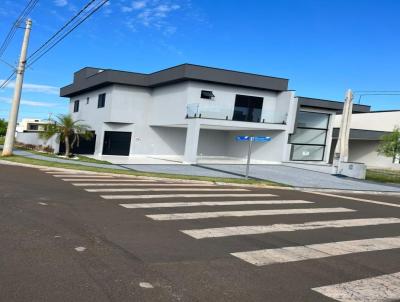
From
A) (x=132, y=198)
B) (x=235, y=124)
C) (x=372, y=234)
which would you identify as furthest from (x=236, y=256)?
(x=235, y=124)

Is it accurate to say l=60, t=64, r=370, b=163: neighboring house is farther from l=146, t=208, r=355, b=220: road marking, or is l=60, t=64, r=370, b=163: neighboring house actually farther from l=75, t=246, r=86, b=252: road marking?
l=75, t=246, r=86, b=252: road marking

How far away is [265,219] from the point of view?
9961 mm

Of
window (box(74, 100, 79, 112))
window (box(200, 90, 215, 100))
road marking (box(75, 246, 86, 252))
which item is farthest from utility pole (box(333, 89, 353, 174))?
window (box(74, 100, 79, 112))

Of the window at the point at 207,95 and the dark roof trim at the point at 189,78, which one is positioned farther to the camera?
the window at the point at 207,95

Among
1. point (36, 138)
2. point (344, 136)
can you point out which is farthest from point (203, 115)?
point (36, 138)

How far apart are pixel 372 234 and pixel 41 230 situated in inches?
255

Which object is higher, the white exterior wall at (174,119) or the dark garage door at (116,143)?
the white exterior wall at (174,119)

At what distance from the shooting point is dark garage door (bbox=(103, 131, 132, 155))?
3484 centimetres

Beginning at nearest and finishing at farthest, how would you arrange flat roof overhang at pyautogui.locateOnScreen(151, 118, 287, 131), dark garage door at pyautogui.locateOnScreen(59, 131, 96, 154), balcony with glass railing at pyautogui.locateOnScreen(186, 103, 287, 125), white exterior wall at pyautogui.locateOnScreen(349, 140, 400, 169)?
1. flat roof overhang at pyautogui.locateOnScreen(151, 118, 287, 131)
2. balcony with glass railing at pyautogui.locateOnScreen(186, 103, 287, 125)
3. dark garage door at pyautogui.locateOnScreen(59, 131, 96, 154)
4. white exterior wall at pyautogui.locateOnScreen(349, 140, 400, 169)

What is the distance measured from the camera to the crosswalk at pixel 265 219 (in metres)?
5.64

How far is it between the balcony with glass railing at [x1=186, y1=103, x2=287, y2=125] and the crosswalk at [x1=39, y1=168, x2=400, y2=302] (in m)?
14.6

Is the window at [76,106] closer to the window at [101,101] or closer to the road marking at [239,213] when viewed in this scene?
the window at [101,101]

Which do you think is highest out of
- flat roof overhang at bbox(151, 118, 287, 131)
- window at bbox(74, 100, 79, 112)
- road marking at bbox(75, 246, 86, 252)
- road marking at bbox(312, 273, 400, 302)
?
window at bbox(74, 100, 79, 112)

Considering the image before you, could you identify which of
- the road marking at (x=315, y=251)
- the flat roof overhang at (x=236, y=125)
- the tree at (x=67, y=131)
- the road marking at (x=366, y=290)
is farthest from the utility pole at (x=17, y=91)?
Result: the road marking at (x=366, y=290)
